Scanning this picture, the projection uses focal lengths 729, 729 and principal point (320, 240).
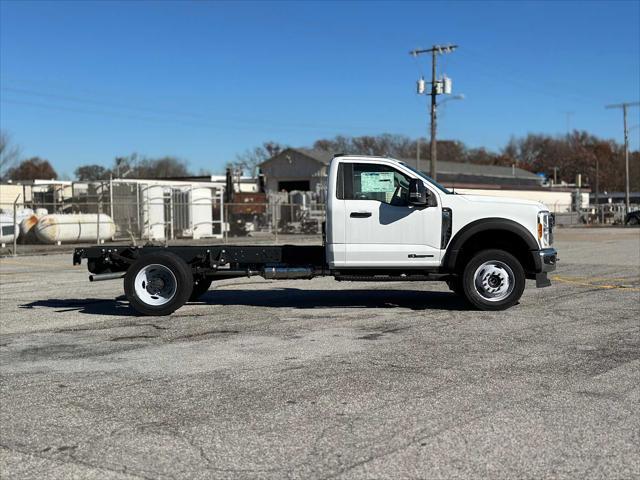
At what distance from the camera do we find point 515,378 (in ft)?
21.6

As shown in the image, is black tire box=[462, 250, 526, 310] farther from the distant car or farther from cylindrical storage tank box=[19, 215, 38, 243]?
the distant car

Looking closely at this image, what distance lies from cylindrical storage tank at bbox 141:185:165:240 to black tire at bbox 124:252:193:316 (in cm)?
2358

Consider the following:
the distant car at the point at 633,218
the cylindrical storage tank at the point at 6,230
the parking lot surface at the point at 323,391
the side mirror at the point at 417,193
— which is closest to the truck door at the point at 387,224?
the side mirror at the point at 417,193

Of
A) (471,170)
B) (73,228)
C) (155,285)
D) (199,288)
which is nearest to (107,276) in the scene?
(155,285)

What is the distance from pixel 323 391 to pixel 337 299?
19.8 feet

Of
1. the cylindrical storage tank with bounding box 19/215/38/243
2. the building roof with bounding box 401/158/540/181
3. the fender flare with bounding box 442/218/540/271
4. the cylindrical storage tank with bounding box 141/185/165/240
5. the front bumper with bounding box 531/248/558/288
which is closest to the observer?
the fender flare with bounding box 442/218/540/271

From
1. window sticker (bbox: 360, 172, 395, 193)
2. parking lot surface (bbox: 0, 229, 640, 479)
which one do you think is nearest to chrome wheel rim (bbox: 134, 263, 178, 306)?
parking lot surface (bbox: 0, 229, 640, 479)

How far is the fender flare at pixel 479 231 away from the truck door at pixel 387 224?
183mm

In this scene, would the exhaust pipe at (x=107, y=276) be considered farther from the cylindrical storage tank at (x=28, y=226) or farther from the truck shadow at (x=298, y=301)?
the cylindrical storage tank at (x=28, y=226)

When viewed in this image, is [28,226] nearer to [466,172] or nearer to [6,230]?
[6,230]

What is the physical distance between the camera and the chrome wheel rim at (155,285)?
10.4 m

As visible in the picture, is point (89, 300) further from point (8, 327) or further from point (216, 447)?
point (216, 447)

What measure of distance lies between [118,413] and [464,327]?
16.2ft

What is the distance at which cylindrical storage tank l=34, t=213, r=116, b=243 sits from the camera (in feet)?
96.9
